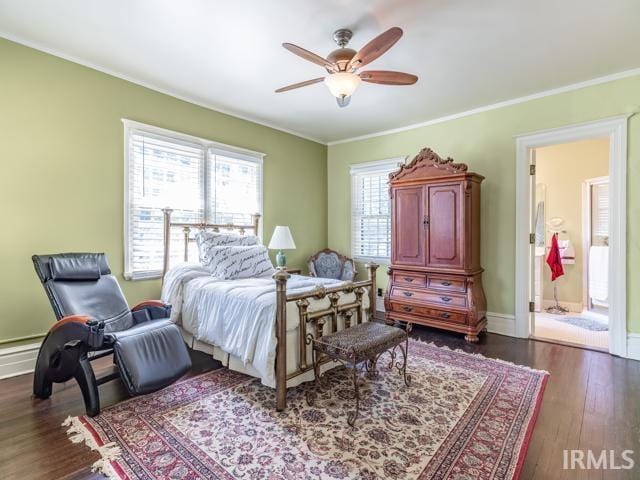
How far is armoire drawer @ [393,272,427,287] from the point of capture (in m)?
3.89

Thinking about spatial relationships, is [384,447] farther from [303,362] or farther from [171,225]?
[171,225]

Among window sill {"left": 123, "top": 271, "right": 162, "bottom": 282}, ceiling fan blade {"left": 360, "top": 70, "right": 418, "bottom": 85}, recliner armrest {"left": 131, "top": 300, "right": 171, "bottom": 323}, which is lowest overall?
recliner armrest {"left": 131, "top": 300, "right": 171, "bottom": 323}

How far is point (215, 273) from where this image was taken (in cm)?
323

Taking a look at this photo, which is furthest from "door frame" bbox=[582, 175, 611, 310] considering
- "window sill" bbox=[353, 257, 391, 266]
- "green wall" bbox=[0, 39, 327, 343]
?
"green wall" bbox=[0, 39, 327, 343]

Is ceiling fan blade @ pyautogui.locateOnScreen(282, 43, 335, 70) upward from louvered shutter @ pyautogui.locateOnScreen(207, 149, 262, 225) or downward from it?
upward

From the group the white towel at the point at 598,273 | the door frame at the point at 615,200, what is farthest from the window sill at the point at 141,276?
the white towel at the point at 598,273

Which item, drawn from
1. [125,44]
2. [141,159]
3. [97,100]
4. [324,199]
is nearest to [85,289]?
[141,159]

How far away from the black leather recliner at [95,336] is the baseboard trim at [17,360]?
617mm

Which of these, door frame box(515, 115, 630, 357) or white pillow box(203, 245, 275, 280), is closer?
door frame box(515, 115, 630, 357)

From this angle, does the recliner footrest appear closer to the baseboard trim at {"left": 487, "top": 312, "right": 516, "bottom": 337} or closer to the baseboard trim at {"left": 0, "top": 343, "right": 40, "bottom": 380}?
the baseboard trim at {"left": 0, "top": 343, "right": 40, "bottom": 380}

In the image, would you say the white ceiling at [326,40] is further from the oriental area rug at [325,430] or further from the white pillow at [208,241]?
the oriental area rug at [325,430]

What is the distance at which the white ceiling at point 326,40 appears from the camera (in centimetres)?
220

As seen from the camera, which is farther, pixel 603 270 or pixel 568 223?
pixel 568 223

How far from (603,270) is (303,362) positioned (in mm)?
4632
